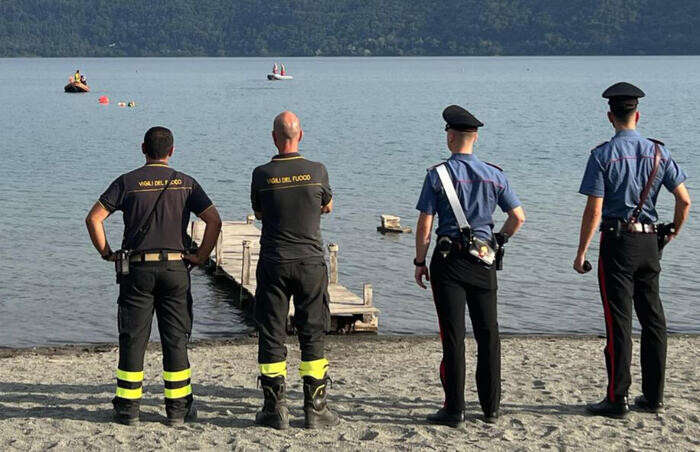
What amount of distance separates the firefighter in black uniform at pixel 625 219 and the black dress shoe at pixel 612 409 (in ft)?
0.49

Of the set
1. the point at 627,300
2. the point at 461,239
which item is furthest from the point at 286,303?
the point at 627,300

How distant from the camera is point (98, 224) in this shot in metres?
8.66

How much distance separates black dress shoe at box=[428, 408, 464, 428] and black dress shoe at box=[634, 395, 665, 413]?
161 centimetres

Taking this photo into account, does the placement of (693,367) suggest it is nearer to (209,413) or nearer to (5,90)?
(209,413)

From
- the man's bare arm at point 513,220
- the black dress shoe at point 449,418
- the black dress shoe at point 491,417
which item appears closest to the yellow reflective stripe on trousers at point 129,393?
the black dress shoe at point 449,418

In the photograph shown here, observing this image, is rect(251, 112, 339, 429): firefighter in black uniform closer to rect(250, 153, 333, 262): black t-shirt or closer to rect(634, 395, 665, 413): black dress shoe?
rect(250, 153, 333, 262): black t-shirt

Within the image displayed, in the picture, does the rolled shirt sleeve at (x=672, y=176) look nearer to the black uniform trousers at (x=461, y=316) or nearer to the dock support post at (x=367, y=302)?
the black uniform trousers at (x=461, y=316)

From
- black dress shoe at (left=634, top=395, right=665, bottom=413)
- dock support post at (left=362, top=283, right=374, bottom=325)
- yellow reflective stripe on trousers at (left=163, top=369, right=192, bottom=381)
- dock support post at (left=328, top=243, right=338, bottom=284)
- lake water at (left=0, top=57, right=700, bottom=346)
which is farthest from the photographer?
lake water at (left=0, top=57, right=700, bottom=346)

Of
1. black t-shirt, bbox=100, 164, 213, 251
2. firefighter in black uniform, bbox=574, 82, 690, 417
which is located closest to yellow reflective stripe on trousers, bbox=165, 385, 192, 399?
black t-shirt, bbox=100, 164, 213, 251

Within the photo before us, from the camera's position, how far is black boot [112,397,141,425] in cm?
880

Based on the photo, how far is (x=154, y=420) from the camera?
897 centimetres

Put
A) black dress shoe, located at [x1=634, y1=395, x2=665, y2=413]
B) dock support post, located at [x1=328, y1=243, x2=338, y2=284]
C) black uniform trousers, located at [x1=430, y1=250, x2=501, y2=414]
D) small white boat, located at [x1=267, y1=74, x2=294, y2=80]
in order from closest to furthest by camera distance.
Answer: black uniform trousers, located at [x1=430, y1=250, x2=501, y2=414], black dress shoe, located at [x1=634, y1=395, x2=665, y2=413], dock support post, located at [x1=328, y1=243, x2=338, y2=284], small white boat, located at [x1=267, y1=74, x2=294, y2=80]

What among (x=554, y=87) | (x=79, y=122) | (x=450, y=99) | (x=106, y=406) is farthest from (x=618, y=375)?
(x=554, y=87)

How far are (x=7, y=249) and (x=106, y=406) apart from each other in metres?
16.8
